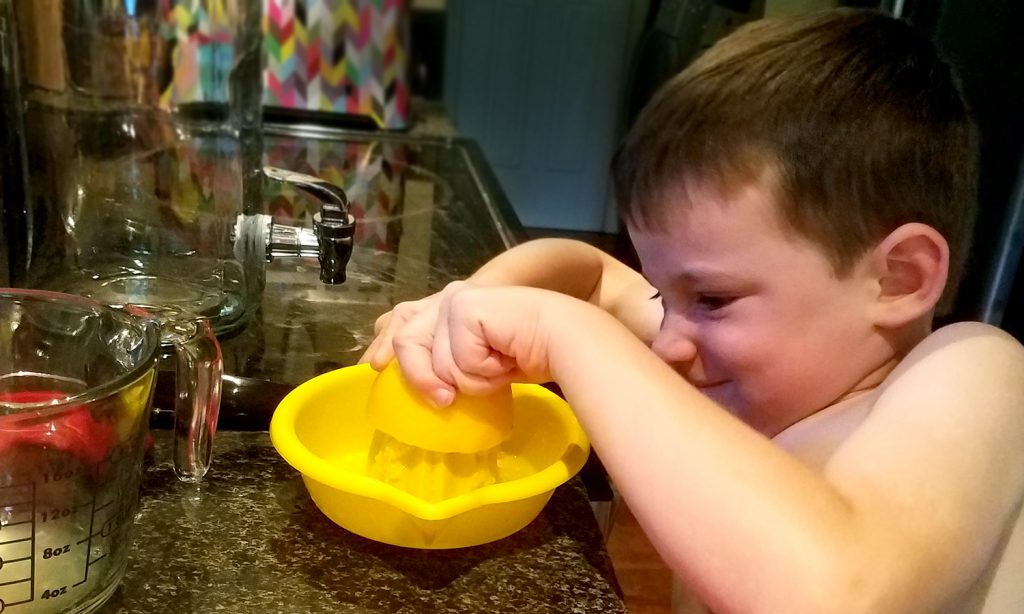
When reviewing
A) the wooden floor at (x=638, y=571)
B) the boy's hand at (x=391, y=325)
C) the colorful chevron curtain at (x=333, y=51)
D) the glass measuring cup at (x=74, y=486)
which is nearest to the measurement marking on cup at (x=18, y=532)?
the glass measuring cup at (x=74, y=486)

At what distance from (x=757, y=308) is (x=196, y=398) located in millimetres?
340

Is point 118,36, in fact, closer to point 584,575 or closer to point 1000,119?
point 584,575

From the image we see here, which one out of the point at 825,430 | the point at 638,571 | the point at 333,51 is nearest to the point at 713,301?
the point at 825,430

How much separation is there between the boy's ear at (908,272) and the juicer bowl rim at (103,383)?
42 cm

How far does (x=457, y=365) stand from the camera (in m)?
0.54

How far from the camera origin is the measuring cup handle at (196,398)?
1.75 ft

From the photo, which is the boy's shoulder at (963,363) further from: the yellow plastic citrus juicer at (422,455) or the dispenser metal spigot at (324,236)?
the dispenser metal spigot at (324,236)

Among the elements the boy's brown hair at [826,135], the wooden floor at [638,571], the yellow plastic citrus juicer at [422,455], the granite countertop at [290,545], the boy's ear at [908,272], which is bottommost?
the wooden floor at [638,571]

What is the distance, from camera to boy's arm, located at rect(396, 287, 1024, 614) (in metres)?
0.43

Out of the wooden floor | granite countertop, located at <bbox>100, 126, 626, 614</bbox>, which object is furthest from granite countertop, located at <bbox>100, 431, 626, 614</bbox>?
the wooden floor

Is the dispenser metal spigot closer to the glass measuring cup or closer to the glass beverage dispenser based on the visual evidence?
the glass beverage dispenser

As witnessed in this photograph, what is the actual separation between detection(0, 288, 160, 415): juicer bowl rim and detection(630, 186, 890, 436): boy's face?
310 millimetres

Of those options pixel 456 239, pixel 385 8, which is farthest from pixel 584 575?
pixel 385 8

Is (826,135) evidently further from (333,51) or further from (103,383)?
(333,51)
